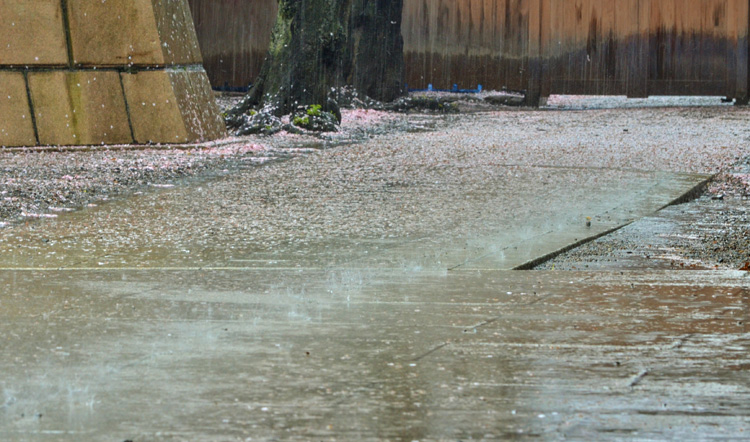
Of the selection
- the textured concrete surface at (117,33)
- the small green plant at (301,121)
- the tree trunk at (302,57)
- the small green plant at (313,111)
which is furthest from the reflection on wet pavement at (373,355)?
the tree trunk at (302,57)

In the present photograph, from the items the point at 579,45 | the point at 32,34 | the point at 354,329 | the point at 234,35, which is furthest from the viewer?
the point at 234,35

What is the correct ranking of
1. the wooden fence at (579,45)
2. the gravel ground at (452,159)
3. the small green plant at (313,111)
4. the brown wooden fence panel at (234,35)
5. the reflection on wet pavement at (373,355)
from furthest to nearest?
the brown wooden fence panel at (234,35)
the wooden fence at (579,45)
the small green plant at (313,111)
the gravel ground at (452,159)
the reflection on wet pavement at (373,355)

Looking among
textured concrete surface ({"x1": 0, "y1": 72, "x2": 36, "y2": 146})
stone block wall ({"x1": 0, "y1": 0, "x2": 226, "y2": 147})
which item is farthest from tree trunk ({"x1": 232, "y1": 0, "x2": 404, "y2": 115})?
textured concrete surface ({"x1": 0, "y1": 72, "x2": 36, "y2": 146})

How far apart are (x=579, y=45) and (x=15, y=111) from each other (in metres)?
10.2

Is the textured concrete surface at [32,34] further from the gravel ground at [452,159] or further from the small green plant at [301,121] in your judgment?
the small green plant at [301,121]

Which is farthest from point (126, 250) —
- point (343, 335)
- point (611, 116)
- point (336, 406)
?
point (611, 116)

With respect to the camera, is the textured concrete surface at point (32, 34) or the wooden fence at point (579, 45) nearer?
the textured concrete surface at point (32, 34)

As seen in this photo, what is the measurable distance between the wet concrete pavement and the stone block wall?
370 cm

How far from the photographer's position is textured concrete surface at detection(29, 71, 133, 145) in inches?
452

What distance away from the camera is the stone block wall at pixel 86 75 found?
37.6 feet

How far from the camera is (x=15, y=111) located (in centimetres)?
1150


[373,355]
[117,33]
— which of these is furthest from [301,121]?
[373,355]

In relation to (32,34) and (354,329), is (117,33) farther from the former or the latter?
(354,329)

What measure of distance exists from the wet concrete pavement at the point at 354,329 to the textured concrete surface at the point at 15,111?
406cm
